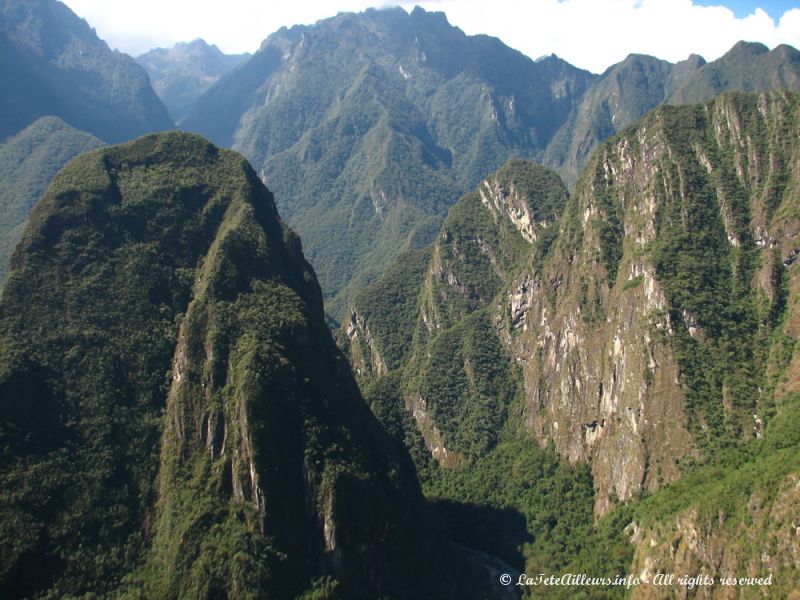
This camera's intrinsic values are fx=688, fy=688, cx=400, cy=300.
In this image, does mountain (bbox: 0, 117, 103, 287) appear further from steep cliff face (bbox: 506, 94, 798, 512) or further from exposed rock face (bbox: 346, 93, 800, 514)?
steep cliff face (bbox: 506, 94, 798, 512)

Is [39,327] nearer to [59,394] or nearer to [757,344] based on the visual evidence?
[59,394]

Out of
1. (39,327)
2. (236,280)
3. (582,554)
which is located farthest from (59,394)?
(582,554)

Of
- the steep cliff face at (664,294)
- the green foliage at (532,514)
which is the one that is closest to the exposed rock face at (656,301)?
the steep cliff face at (664,294)

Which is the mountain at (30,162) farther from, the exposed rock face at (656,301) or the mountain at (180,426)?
the exposed rock face at (656,301)

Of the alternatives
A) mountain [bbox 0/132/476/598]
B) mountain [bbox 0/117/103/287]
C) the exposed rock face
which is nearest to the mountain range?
mountain [bbox 0/132/476/598]

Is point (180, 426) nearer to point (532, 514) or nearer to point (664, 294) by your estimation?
point (532, 514)
